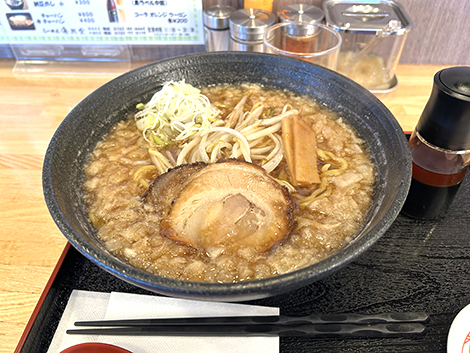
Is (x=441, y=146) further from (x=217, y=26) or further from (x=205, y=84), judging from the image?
(x=217, y=26)

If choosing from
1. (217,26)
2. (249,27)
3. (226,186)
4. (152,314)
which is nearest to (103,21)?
(217,26)

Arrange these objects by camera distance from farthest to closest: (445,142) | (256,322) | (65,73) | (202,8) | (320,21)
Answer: (65,73) < (202,8) < (320,21) < (445,142) < (256,322)

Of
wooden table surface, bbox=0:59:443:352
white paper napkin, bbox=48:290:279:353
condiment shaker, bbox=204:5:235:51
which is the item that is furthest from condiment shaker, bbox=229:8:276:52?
white paper napkin, bbox=48:290:279:353

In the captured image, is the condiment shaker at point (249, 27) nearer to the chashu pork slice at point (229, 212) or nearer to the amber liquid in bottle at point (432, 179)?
the amber liquid in bottle at point (432, 179)

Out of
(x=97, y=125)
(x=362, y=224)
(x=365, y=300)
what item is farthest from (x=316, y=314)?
(x=97, y=125)

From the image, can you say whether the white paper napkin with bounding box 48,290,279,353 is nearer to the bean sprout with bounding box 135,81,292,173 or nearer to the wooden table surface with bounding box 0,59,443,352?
the wooden table surface with bounding box 0,59,443,352

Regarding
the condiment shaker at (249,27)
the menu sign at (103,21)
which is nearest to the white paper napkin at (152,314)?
the condiment shaker at (249,27)

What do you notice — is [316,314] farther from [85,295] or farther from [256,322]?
[85,295]

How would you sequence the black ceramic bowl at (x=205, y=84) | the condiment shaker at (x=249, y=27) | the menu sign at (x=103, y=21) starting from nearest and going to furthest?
1. the black ceramic bowl at (x=205, y=84)
2. the condiment shaker at (x=249, y=27)
3. the menu sign at (x=103, y=21)

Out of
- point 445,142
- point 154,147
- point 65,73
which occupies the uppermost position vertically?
point 445,142
